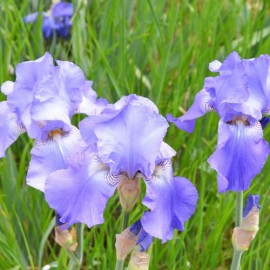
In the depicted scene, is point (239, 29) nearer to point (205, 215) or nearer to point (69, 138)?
point (205, 215)

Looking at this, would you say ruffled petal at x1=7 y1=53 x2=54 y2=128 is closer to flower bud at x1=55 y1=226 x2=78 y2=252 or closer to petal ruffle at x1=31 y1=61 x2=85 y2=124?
petal ruffle at x1=31 y1=61 x2=85 y2=124

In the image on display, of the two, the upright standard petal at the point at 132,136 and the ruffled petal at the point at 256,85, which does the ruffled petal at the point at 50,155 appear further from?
the ruffled petal at the point at 256,85

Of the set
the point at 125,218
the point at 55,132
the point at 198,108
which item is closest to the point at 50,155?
the point at 55,132

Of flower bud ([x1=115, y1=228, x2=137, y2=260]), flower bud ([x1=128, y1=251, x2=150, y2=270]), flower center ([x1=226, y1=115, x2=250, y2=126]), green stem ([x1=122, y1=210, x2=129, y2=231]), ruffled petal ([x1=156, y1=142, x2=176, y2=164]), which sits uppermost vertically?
flower center ([x1=226, y1=115, x2=250, y2=126])

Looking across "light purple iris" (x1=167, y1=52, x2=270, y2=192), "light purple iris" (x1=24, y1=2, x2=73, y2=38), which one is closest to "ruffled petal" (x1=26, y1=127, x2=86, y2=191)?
"light purple iris" (x1=167, y1=52, x2=270, y2=192)

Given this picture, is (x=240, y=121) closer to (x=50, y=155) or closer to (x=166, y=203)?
(x=166, y=203)

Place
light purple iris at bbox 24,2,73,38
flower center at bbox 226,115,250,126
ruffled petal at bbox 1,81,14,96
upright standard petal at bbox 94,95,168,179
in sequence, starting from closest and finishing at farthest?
upright standard petal at bbox 94,95,168,179
flower center at bbox 226,115,250,126
ruffled petal at bbox 1,81,14,96
light purple iris at bbox 24,2,73,38
